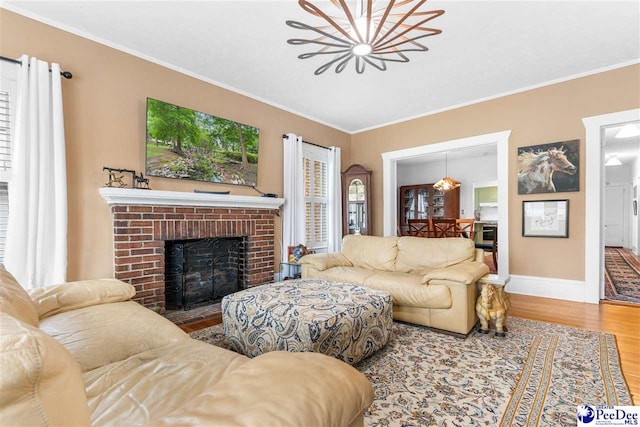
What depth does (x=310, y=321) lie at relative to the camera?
1872mm

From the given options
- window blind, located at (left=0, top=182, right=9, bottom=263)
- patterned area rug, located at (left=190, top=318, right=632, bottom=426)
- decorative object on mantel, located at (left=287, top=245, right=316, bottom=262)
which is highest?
window blind, located at (left=0, top=182, right=9, bottom=263)

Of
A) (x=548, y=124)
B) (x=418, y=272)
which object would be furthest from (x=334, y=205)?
(x=548, y=124)

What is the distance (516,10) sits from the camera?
8.05 feet

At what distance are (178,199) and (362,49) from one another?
2279 mm

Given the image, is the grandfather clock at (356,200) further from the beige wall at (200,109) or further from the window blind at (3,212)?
the window blind at (3,212)

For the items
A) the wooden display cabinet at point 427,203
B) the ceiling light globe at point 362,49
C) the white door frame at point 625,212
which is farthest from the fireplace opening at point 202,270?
the white door frame at point 625,212

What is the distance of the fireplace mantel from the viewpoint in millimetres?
2789

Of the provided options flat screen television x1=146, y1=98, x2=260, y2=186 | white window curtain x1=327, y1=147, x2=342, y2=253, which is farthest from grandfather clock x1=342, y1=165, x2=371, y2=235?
flat screen television x1=146, y1=98, x2=260, y2=186

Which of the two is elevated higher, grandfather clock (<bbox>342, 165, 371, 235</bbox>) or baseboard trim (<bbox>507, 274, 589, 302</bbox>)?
grandfather clock (<bbox>342, 165, 371, 235</bbox>)

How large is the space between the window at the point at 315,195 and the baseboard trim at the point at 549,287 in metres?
2.84

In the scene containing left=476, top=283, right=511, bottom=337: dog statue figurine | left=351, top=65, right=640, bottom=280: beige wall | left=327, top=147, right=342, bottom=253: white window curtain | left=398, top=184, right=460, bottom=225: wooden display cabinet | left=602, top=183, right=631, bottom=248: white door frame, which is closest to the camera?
left=476, top=283, right=511, bottom=337: dog statue figurine

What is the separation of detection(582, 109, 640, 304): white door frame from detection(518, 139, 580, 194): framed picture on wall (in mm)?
118

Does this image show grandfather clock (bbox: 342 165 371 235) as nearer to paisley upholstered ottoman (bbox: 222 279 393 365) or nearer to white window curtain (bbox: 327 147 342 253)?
white window curtain (bbox: 327 147 342 253)

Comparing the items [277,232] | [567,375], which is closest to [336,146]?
[277,232]
